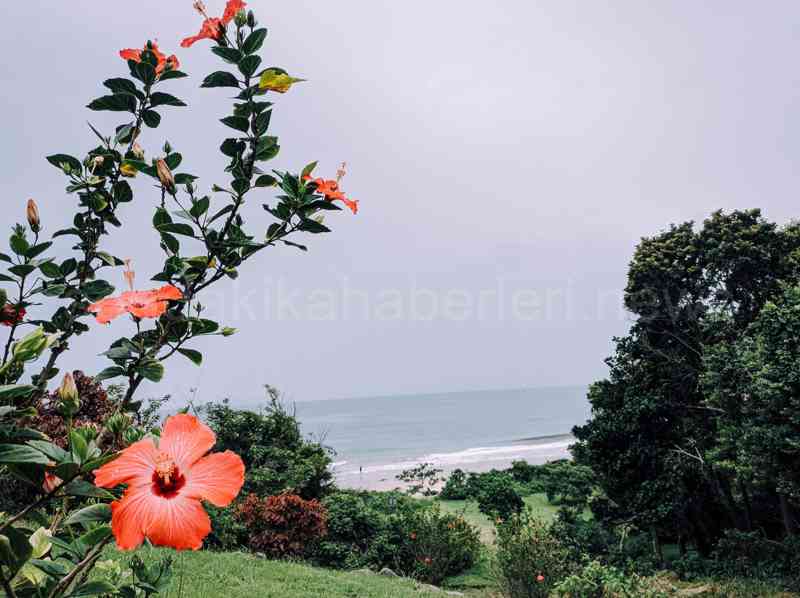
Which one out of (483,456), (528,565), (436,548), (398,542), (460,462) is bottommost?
(483,456)

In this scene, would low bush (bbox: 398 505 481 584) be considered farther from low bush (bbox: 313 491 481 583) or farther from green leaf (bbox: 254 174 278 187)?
green leaf (bbox: 254 174 278 187)

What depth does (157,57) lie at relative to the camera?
1158 mm

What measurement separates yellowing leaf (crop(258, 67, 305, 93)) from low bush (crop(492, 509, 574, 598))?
273 inches

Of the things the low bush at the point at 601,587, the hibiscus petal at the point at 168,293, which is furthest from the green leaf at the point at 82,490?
the low bush at the point at 601,587

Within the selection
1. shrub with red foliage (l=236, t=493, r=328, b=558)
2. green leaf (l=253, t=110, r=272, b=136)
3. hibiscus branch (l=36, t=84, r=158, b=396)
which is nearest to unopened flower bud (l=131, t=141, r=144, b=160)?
hibiscus branch (l=36, t=84, r=158, b=396)

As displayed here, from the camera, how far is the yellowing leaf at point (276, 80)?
1.02m

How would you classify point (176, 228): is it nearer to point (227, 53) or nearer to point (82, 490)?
point (227, 53)

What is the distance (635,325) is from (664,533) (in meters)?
3.89

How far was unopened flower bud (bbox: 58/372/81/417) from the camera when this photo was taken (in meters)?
0.82

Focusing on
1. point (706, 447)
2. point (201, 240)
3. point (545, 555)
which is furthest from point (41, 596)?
point (706, 447)

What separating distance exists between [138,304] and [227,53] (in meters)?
0.52

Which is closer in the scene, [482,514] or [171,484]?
[171,484]

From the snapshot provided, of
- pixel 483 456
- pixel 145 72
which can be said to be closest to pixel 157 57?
pixel 145 72

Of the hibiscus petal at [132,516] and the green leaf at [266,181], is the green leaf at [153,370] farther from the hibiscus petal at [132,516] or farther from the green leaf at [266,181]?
the green leaf at [266,181]
